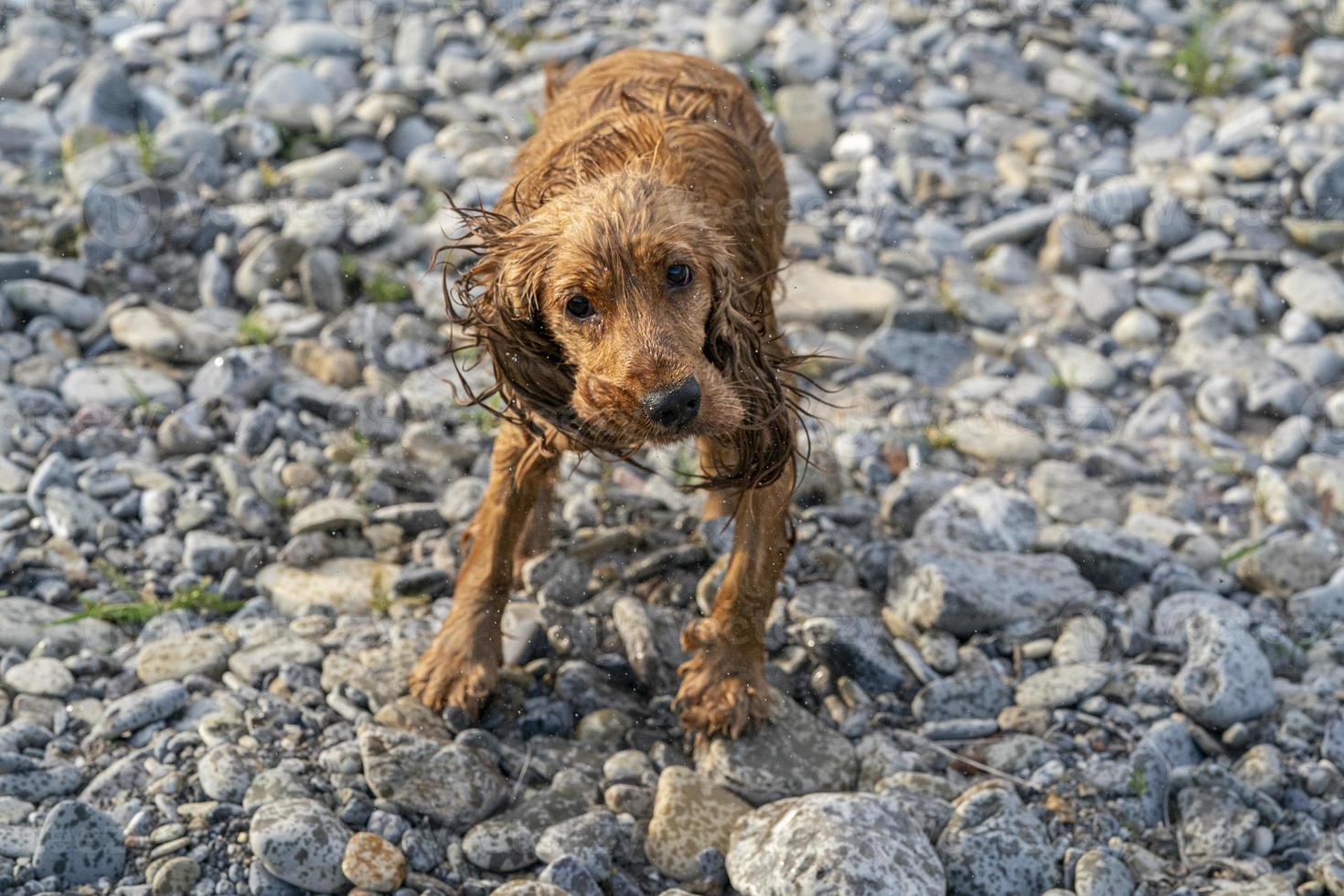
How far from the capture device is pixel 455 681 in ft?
14.9

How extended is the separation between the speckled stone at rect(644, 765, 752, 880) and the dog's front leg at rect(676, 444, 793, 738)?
251 mm

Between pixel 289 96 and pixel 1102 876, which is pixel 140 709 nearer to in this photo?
pixel 1102 876

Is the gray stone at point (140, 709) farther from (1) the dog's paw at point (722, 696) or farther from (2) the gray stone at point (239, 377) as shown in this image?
(2) the gray stone at point (239, 377)

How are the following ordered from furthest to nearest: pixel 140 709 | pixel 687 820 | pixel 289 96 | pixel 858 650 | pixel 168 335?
pixel 289 96 < pixel 168 335 < pixel 858 650 < pixel 140 709 < pixel 687 820

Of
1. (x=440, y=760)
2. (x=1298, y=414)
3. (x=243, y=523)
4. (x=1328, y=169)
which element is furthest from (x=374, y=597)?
(x=1328, y=169)

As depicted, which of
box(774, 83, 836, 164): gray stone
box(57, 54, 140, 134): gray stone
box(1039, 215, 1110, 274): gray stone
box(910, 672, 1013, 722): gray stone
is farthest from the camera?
box(774, 83, 836, 164): gray stone

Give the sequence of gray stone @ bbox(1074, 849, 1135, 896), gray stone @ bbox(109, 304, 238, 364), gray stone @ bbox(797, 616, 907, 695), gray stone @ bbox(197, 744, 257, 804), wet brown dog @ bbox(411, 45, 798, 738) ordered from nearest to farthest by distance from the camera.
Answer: wet brown dog @ bbox(411, 45, 798, 738) < gray stone @ bbox(1074, 849, 1135, 896) < gray stone @ bbox(197, 744, 257, 804) < gray stone @ bbox(797, 616, 907, 695) < gray stone @ bbox(109, 304, 238, 364)

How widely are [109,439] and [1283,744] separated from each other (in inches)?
180

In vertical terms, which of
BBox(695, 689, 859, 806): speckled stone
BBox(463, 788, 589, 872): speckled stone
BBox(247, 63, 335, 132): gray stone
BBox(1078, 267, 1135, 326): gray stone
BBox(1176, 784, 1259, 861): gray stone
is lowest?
BBox(1078, 267, 1135, 326): gray stone

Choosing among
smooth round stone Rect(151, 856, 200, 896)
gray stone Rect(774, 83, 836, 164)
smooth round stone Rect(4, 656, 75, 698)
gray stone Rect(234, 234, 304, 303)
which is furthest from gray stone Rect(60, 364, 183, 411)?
gray stone Rect(774, 83, 836, 164)

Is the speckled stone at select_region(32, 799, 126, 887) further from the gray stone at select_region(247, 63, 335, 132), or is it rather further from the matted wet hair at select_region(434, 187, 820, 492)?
the gray stone at select_region(247, 63, 335, 132)

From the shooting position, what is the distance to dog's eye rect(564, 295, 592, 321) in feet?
11.9

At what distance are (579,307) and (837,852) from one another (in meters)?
1.60

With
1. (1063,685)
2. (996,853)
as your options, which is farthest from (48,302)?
(996,853)
